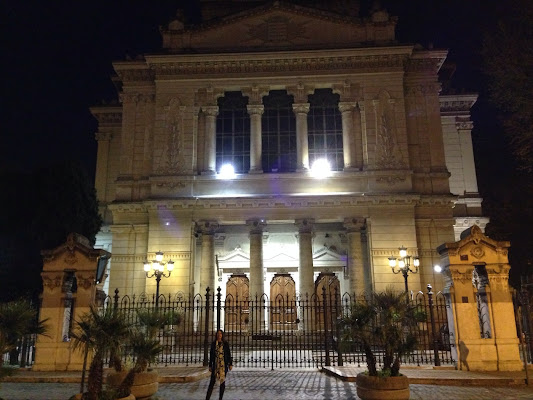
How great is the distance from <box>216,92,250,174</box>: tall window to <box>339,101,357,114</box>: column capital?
223 inches

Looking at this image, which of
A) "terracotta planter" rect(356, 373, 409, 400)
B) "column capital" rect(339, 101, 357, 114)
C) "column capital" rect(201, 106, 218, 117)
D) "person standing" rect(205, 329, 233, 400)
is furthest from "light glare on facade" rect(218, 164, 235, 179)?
"terracotta planter" rect(356, 373, 409, 400)

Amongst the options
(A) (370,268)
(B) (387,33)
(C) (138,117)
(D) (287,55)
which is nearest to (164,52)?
(C) (138,117)

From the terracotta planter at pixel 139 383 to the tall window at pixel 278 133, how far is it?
733 inches

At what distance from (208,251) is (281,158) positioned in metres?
6.99

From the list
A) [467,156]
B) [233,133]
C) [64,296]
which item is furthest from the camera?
[467,156]

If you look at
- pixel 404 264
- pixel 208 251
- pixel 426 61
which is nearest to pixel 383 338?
pixel 404 264

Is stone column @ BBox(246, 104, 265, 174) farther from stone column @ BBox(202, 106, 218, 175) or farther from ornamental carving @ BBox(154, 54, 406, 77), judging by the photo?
ornamental carving @ BBox(154, 54, 406, 77)

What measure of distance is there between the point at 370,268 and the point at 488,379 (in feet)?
43.2

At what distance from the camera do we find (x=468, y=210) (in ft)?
103

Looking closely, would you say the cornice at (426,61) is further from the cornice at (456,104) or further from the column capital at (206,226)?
the column capital at (206,226)

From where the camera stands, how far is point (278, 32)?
97.3 feet

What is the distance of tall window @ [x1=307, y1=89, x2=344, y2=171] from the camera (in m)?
28.7

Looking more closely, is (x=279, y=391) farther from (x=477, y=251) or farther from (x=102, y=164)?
(x=102, y=164)

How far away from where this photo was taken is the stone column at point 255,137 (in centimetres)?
2814
